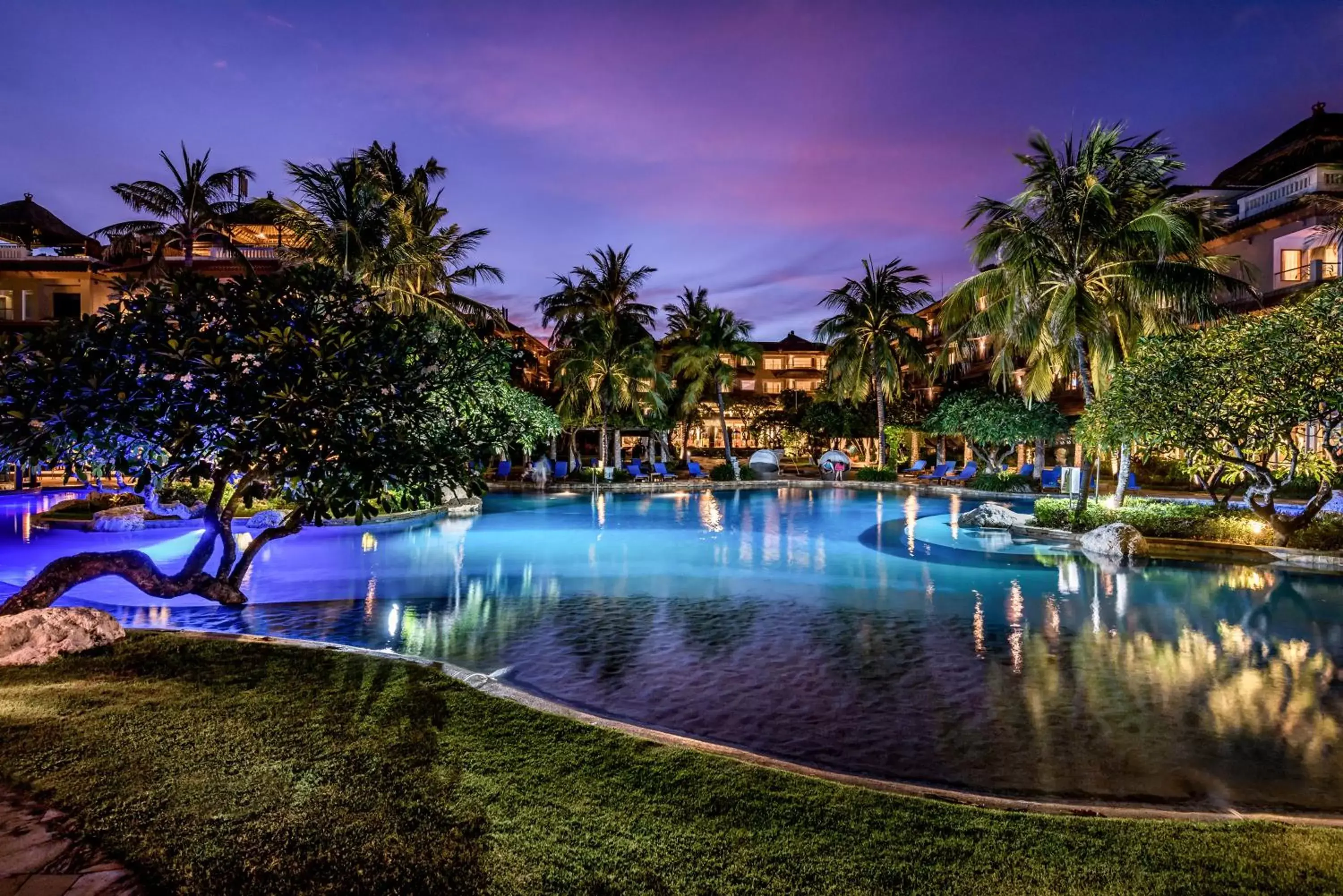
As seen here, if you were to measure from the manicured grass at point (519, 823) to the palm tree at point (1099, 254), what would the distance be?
14.5 m

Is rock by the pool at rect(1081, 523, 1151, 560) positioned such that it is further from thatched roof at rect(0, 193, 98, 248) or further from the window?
thatched roof at rect(0, 193, 98, 248)

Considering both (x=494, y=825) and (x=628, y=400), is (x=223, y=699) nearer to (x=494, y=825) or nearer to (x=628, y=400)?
(x=494, y=825)

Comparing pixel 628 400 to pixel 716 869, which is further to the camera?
pixel 628 400

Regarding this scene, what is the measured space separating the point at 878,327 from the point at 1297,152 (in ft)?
55.4

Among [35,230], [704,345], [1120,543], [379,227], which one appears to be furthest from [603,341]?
[35,230]

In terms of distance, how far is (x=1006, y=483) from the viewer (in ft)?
87.5

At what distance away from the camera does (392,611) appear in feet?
31.4

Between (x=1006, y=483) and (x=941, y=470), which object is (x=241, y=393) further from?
(x=941, y=470)

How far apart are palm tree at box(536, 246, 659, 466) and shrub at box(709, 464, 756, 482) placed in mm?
4321

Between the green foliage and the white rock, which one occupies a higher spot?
the green foliage

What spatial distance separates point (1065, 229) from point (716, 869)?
17.4 m

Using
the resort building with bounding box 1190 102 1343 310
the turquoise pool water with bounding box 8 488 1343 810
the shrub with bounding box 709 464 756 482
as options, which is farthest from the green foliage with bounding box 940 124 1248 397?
the shrub with bounding box 709 464 756 482

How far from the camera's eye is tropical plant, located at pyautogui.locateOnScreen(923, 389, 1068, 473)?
2828 cm

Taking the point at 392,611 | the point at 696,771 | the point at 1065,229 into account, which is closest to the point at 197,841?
the point at 696,771
